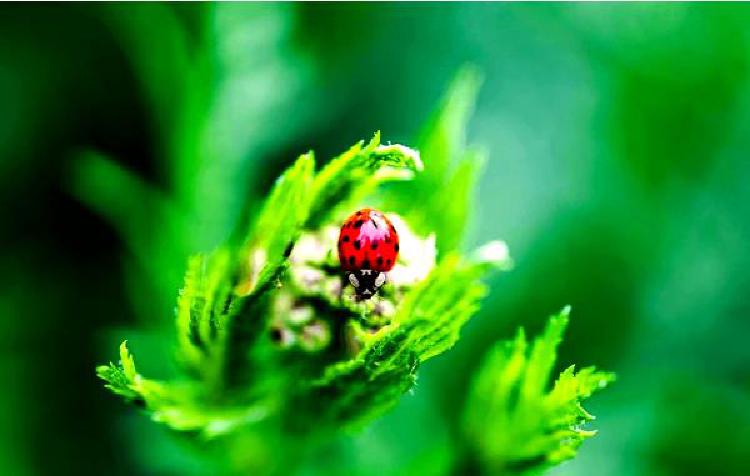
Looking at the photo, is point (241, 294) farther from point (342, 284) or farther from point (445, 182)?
point (445, 182)

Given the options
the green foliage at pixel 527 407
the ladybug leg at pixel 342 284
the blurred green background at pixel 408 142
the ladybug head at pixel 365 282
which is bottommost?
the green foliage at pixel 527 407

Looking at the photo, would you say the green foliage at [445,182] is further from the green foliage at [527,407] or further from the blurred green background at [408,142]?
the blurred green background at [408,142]

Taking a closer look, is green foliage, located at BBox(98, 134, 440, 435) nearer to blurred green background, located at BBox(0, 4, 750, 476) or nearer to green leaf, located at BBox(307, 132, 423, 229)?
green leaf, located at BBox(307, 132, 423, 229)

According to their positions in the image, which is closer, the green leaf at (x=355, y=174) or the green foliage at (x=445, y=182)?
the green leaf at (x=355, y=174)

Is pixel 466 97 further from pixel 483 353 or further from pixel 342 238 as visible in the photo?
pixel 483 353

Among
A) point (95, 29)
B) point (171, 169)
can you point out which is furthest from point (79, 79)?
point (171, 169)

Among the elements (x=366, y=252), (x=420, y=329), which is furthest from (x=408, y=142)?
(x=420, y=329)

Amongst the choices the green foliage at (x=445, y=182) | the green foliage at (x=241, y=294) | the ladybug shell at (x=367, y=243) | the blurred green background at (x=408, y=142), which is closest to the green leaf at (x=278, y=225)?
the green foliage at (x=241, y=294)
